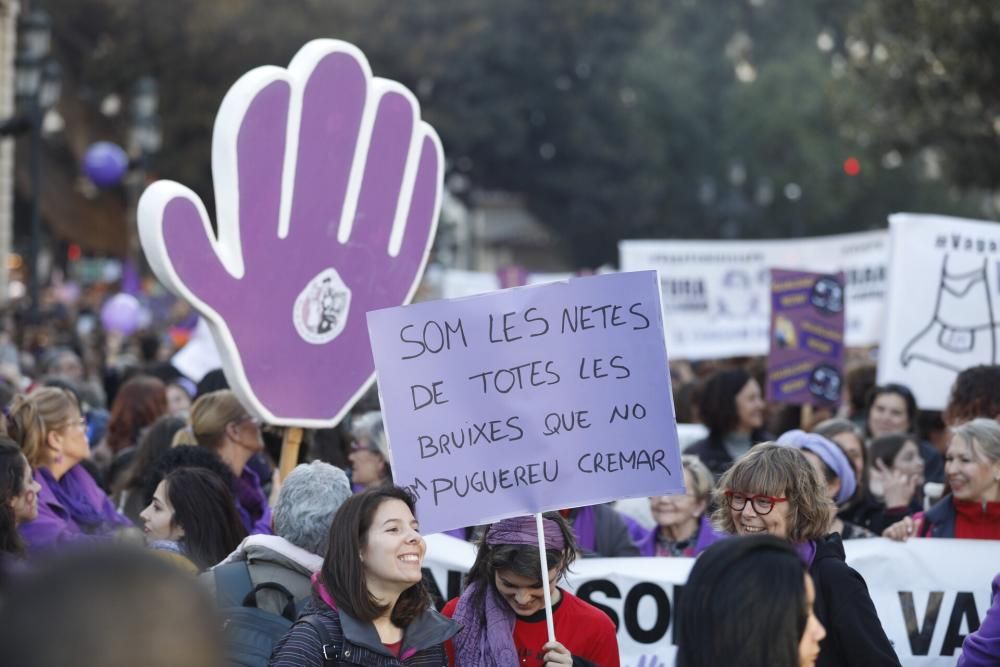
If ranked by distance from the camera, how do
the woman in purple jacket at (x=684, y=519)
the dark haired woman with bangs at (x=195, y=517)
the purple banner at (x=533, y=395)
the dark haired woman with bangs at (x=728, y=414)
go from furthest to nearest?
the dark haired woman with bangs at (x=728, y=414)
the woman in purple jacket at (x=684, y=519)
the dark haired woman with bangs at (x=195, y=517)
the purple banner at (x=533, y=395)

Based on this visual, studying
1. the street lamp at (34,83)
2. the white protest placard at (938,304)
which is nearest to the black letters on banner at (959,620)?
the white protest placard at (938,304)

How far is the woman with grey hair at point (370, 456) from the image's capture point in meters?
6.32

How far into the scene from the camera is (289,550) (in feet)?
14.5

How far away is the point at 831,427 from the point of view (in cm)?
690

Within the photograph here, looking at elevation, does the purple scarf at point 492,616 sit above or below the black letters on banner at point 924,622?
above

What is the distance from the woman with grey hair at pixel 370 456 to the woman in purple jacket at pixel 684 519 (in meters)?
1.11

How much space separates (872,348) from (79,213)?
26086 mm

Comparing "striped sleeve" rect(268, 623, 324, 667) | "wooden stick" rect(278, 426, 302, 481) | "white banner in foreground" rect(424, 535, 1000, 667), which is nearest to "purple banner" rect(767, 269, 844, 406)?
"white banner in foreground" rect(424, 535, 1000, 667)

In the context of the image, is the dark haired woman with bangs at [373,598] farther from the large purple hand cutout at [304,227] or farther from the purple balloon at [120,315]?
the purple balloon at [120,315]

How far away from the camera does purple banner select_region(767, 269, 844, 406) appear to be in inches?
382

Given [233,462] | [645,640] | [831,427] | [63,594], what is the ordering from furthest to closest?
[831,427] → [233,462] → [645,640] → [63,594]

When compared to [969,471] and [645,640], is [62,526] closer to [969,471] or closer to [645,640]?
[645,640]

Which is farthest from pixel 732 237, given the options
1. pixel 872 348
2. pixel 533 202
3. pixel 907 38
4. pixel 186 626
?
pixel 186 626

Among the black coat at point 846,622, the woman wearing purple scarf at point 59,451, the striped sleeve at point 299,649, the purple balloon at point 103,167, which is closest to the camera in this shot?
the striped sleeve at point 299,649
